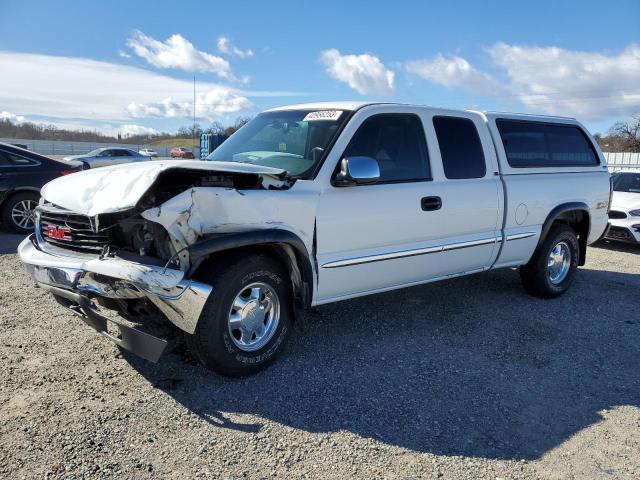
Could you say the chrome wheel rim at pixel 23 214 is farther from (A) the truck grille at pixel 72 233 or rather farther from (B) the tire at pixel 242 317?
(B) the tire at pixel 242 317

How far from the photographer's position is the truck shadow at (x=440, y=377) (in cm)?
315

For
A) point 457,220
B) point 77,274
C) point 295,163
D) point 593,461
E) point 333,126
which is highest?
point 333,126

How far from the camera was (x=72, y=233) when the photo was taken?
3527 mm

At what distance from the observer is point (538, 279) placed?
5797 millimetres

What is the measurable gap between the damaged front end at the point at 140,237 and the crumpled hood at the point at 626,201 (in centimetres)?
850

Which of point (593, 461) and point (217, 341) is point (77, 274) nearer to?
point (217, 341)

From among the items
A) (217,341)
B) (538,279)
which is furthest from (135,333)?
(538,279)

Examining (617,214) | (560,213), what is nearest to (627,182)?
(617,214)

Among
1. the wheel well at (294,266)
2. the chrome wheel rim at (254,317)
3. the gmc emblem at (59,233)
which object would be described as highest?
the gmc emblem at (59,233)

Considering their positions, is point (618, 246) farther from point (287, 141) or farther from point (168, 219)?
point (168, 219)

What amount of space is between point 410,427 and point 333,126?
233cm

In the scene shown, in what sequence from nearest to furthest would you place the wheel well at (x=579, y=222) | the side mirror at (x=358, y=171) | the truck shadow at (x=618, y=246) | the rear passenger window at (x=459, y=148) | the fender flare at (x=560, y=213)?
the side mirror at (x=358, y=171) → the rear passenger window at (x=459, y=148) → the fender flare at (x=560, y=213) → the wheel well at (x=579, y=222) → the truck shadow at (x=618, y=246)

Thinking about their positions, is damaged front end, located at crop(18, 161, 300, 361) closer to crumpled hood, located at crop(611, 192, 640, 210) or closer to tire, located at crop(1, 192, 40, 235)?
tire, located at crop(1, 192, 40, 235)

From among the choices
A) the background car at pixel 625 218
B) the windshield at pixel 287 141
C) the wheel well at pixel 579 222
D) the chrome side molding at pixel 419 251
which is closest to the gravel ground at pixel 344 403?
the chrome side molding at pixel 419 251
